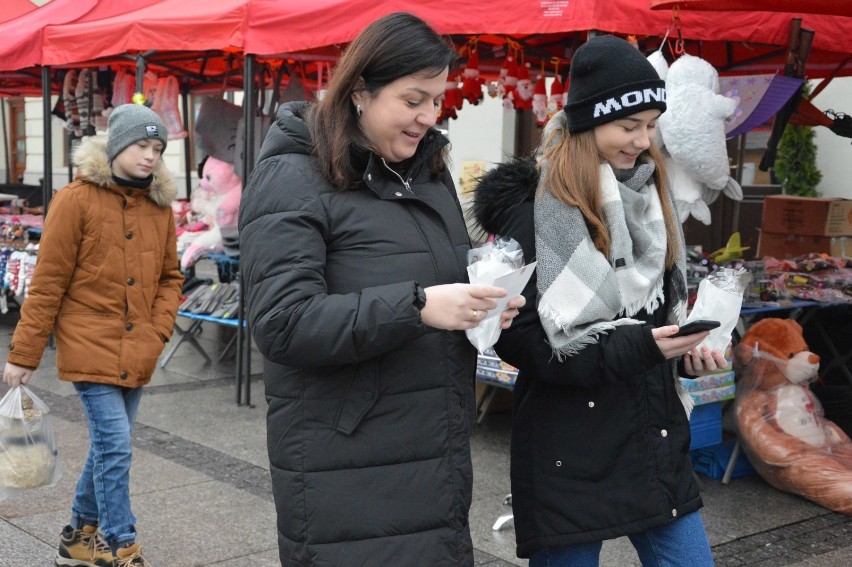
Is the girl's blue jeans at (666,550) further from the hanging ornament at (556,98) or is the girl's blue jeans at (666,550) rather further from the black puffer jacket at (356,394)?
the hanging ornament at (556,98)

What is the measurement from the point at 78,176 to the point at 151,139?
0.30 m

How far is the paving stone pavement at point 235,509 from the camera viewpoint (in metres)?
4.31

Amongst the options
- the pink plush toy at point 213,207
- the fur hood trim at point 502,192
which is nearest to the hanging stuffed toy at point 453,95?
the pink plush toy at point 213,207

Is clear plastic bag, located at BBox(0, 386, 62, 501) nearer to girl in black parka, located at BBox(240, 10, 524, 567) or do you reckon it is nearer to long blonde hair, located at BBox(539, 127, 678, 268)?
girl in black parka, located at BBox(240, 10, 524, 567)

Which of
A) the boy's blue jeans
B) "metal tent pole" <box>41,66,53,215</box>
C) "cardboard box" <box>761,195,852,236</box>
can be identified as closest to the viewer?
the boy's blue jeans

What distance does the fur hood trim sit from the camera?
2537 millimetres

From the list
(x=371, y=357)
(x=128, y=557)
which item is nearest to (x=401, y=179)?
(x=371, y=357)

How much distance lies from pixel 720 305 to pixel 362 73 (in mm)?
1003

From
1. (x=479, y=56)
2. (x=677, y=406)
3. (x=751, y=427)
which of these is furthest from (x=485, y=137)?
(x=677, y=406)

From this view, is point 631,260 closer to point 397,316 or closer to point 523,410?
point 523,410

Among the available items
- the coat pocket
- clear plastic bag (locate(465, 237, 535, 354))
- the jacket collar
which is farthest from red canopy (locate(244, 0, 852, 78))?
the coat pocket

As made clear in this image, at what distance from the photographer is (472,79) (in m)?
7.82

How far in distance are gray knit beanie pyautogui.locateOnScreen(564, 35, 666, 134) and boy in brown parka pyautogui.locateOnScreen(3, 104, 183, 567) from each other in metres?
2.01

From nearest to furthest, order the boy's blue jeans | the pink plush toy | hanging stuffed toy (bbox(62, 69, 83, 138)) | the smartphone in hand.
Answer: the smartphone in hand
the boy's blue jeans
the pink plush toy
hanging stuffed toy (bbox(62, 69, 83, 138))
